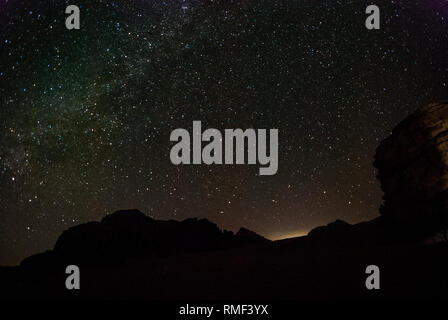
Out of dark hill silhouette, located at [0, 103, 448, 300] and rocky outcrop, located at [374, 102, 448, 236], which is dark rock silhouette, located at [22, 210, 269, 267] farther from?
rocky outcrop, located at [374, 102, 448, 236]

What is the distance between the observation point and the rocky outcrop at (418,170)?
835cm

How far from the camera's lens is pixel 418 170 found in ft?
29.2

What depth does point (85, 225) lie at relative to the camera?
15.1m

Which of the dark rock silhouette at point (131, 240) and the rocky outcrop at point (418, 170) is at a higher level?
the rocky outcrop at point (418, 170)

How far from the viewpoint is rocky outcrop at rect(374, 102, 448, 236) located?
27.4 feet

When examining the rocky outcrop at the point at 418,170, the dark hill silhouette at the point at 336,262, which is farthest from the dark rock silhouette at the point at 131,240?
the rocky outcrop at the point at 418,170

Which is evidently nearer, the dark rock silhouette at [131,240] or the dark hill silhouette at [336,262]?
the dark hill silhouette at [336,262]

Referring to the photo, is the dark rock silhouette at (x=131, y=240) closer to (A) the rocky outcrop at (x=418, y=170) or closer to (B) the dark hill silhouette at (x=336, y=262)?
(B) the dark hill silhouette at (x=336, y=262)

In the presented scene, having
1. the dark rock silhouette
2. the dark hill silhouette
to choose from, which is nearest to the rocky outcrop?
the dark hill silhouette

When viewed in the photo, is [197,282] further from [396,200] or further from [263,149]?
[396,200]

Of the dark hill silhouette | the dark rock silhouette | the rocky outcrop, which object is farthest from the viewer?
the dark rock silhouette

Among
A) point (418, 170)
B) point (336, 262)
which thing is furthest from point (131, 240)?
point (418, 170)

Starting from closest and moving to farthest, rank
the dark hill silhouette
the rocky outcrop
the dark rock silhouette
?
the dark hill silhouette → the rocky outcrop → the dark rock silhouette
